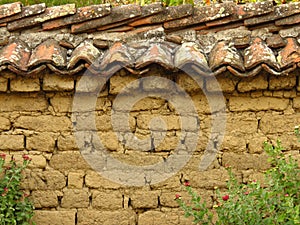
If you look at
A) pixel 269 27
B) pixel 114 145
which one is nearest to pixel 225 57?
pixel 269 27

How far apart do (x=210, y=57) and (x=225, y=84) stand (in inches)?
10.0

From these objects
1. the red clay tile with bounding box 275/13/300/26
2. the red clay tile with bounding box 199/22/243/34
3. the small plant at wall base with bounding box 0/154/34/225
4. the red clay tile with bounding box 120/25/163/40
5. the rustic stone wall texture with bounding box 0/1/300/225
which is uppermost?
the red clay tile with bounding box 275/13/300/26

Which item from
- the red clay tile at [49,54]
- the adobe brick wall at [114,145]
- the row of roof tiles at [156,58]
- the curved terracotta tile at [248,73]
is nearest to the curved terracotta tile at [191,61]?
the row of roof tiles at [156,58]

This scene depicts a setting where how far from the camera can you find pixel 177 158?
5324mm

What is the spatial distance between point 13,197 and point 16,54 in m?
1.18

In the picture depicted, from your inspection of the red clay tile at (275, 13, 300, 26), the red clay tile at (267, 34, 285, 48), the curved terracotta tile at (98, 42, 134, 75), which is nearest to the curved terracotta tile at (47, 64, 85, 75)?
the curved terracotta tile at (98, 42, 134, 75)

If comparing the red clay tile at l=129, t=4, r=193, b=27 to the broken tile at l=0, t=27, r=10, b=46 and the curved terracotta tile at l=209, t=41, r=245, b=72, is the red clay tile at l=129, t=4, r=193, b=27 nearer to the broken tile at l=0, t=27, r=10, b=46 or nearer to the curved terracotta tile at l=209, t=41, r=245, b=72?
the curved terracotta tile at l=209, t=41, r=245, b=72

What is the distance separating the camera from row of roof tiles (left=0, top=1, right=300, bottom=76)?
5105mm

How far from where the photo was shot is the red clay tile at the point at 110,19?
5.39 m

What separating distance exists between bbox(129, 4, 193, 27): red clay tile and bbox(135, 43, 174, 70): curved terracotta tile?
0.29 metres

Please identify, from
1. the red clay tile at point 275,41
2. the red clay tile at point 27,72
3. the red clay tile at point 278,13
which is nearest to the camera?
the red clay tile at point 27,72

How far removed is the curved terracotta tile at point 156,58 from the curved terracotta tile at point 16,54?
0.94 meters

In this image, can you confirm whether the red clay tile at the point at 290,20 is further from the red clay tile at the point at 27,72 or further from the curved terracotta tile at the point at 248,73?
the red clay tile at the point at 27,72

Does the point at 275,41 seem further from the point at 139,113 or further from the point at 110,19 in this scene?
the point at 110,19
